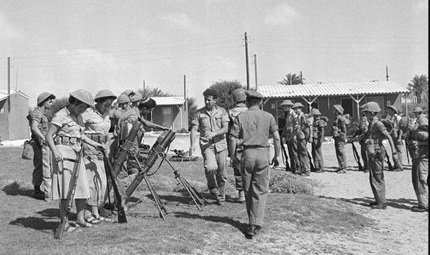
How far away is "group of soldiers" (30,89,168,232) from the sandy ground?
2.54 meters

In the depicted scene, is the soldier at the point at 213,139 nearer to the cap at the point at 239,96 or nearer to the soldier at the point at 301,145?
the cap at the point at 239,96

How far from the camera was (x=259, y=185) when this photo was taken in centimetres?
588

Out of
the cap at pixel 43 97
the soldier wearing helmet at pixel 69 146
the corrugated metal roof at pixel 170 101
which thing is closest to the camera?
the soldier wearing helmet at pixel 69 146

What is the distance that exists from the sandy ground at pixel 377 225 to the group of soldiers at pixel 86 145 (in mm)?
2538

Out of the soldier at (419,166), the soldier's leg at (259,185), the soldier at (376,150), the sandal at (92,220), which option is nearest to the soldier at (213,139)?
the soldier's leg at (259,185)

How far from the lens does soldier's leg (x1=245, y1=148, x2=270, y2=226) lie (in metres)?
5.84

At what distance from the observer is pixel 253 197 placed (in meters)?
5.90

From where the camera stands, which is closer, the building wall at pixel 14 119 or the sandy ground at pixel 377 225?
the sandy ground at pixel 377 225

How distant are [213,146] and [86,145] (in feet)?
7.15

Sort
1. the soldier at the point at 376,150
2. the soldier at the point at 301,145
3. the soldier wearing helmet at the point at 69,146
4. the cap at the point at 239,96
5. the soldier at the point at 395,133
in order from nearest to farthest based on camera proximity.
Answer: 1. the soldier wearing helmet at the point at 69,146
2. the cap at the point at 239,96
3. the soldier at the point at 376,150
4. the soldier at the point at 301,145
5. the soldier at the point at 395,133

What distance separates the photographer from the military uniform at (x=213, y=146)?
7316mm

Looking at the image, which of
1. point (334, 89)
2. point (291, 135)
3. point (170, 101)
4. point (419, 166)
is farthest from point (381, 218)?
point (170, 101)

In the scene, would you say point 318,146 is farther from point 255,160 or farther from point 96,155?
point 96,155

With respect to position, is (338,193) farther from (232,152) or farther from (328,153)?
(328,153)
